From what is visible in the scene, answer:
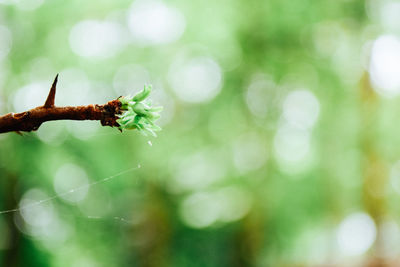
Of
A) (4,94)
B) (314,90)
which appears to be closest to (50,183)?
(4,94)

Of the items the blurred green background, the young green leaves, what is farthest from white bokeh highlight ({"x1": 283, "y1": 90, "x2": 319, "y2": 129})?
the young green leaves

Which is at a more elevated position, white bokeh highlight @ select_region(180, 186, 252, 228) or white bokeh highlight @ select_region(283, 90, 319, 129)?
white bokeh highlight @ select_region(283, 90, 319, 129)

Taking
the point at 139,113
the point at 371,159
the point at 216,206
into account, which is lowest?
the point at 216,206

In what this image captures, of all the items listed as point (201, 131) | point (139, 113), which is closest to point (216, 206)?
point (201, 131)

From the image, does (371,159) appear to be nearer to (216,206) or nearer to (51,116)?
(216,206)

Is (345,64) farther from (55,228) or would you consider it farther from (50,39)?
(55,228)

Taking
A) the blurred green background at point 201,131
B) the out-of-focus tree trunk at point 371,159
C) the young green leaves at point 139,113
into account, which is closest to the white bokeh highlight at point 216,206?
the blurred green background at point 201,131

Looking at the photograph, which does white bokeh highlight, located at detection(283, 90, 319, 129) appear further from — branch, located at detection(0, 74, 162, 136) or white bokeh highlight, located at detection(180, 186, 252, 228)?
branch, located at detection(0, 74, 162, 136)
